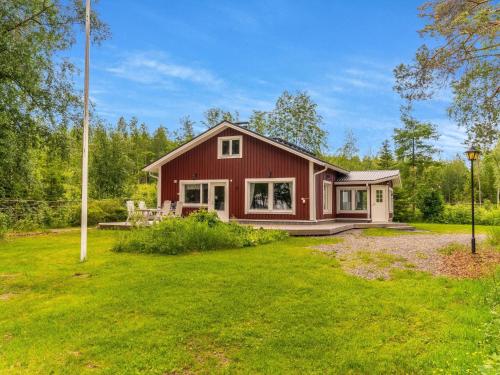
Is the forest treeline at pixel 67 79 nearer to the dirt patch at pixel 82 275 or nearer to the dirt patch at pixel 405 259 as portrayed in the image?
the dirt patch at pixel 405 259

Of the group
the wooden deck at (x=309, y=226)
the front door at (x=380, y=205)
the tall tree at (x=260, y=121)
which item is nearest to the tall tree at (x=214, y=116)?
Result: the tall tree at (x=260, y=121)

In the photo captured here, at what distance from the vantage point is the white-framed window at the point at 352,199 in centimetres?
1934

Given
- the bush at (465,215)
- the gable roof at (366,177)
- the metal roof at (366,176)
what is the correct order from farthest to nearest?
the bush at (465,215), the metal roof at (366,176), the gable roof at (366,177)

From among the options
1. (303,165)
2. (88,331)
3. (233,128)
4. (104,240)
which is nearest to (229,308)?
(88,331)

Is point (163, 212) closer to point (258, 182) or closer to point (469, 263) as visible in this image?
point (258, 182)

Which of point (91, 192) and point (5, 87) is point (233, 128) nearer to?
point (5, 87)

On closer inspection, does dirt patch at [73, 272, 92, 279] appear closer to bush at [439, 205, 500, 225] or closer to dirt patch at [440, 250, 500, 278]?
dirt patch at [440, 250, 500, 278]

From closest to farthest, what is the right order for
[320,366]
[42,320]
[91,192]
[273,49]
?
[320,366] < [42,320] < [273,49] < [91,192]

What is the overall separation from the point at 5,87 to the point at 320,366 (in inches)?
404

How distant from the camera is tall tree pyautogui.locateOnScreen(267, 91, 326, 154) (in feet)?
118

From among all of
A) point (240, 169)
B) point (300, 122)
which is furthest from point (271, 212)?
point (300, 122)

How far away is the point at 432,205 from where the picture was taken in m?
24.1

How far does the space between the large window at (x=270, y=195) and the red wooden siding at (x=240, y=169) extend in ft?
0.74

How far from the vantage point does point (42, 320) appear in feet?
15.7
